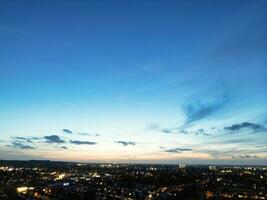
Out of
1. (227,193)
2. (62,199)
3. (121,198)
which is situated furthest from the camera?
(227,193)

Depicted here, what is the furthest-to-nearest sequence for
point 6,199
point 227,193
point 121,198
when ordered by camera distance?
1. point 227,193
2. point 121,198
3. point 6,199

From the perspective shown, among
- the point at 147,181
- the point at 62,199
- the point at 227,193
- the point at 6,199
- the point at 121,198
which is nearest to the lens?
the point at 6,199

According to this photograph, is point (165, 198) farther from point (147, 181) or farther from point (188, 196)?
point (147, 181)

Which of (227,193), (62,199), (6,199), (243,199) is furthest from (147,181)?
(6,199)

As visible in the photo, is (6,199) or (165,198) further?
(165,198)

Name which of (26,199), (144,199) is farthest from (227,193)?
(26,199)

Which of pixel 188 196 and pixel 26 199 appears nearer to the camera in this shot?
pixel 26 199

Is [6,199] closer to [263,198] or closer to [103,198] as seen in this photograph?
[103,198]

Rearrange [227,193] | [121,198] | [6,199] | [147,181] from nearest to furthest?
1. [6,199]
2. [121,198]
3. [227,193]
4. [147,181]
